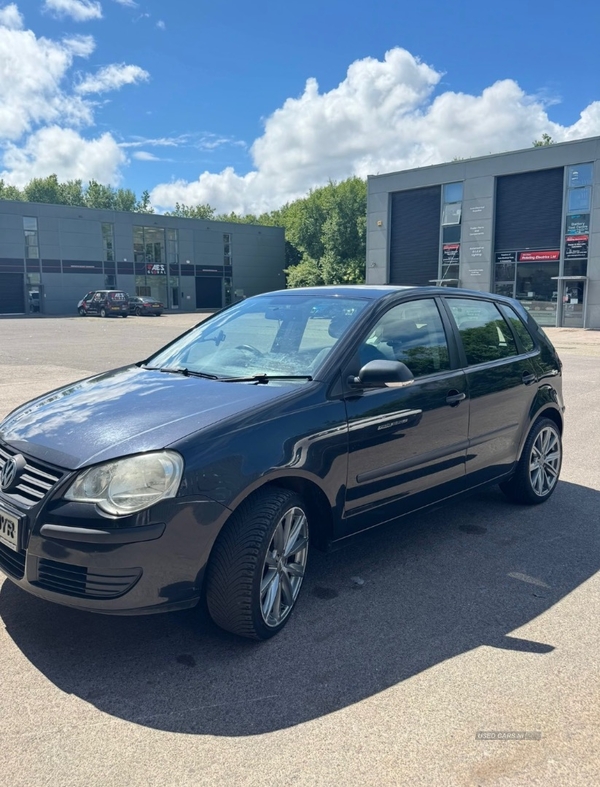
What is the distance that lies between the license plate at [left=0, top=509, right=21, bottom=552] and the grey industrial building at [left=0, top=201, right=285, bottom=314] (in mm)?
47858

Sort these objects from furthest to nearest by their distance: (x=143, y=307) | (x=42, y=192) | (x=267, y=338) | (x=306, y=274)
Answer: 1. (x=42, y=192)
2. (x=306, y=274)
3. (x=143, y=307)
4. (x=267, y=338)

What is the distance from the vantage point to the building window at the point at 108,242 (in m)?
50.6

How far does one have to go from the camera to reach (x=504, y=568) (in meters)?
4.04

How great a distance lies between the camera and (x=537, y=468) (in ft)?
17.1

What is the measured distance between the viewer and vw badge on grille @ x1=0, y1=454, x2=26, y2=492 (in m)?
3.01

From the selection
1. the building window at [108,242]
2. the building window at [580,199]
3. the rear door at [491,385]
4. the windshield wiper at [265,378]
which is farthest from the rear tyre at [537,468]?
the building window at [108,242]

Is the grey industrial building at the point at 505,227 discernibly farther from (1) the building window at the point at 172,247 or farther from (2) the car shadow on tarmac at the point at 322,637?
(2) the car shadow on tarmac at the point at 322,637

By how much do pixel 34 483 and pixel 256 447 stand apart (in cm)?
100

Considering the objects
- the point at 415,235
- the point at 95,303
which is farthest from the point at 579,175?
the point at 95,303

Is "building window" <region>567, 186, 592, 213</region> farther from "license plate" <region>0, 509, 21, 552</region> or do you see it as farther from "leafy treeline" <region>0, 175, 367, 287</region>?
"license plate" <region>0, 509, 21, 552</region>

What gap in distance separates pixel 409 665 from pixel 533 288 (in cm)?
3199

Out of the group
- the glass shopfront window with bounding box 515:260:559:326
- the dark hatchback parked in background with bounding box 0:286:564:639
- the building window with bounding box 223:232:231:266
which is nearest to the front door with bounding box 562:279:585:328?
the glass shopfront window with bounding box 515:260:559:326

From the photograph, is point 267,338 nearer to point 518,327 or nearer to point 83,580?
point 83,580

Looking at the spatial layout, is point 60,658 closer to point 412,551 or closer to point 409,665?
point 409,665
